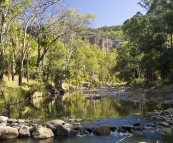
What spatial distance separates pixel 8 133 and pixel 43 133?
146cm

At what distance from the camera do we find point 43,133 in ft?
35.3

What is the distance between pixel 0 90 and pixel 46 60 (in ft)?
73.4

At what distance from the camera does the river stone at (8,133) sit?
410 inches

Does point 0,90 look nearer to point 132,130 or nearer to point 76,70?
point 132,130

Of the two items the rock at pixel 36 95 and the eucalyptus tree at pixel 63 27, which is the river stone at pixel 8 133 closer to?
the rock at pixel 36 95

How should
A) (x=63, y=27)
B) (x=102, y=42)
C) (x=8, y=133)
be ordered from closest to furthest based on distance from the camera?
(x=8, y=133) → (x=63, y=27) → (x=102, y=42)

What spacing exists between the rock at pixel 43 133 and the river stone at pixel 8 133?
0.80 meters

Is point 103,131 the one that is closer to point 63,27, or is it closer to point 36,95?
point 36,95

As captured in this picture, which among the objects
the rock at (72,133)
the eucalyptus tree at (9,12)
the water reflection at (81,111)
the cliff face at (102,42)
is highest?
the cliff face at (102,42)

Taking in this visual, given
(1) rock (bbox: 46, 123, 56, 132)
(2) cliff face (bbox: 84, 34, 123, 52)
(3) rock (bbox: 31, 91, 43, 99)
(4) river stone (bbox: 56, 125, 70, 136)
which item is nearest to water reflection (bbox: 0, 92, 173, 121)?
(1) rock (bbox: 46, 123, 56, 132)

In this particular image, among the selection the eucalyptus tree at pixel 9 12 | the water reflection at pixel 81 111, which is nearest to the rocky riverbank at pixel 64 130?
the water reflection at pixel 81 111

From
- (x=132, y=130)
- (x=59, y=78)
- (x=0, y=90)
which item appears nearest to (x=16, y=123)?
(x=132, y=130)

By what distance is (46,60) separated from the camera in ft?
141

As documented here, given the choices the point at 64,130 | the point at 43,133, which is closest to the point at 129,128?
the point at 64,130
